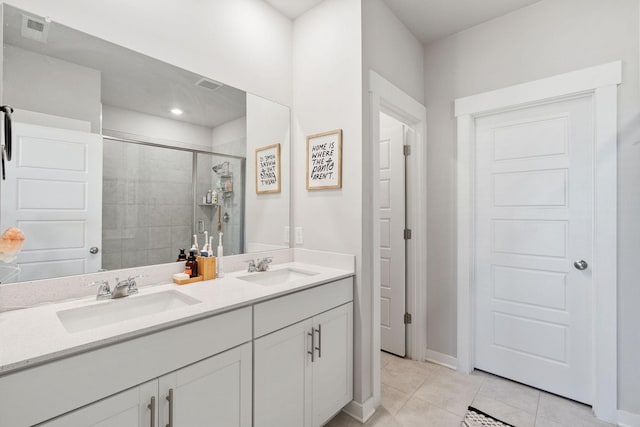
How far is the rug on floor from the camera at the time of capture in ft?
6.00

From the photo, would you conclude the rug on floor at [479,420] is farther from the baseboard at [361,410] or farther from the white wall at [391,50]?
the white wall at [391,50]

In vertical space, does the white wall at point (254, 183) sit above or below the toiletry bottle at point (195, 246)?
above

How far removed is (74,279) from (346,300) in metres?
1.41

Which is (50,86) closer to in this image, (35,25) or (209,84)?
(35,25)

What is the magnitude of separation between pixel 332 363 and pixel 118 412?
111cm

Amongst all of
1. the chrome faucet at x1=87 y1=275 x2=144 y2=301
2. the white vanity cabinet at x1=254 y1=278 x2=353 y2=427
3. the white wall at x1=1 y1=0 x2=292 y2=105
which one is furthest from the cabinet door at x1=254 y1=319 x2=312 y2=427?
the white wall at x1=1 y1=0 x2=292 y2=105

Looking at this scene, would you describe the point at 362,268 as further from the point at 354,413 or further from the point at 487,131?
the point at 487,131

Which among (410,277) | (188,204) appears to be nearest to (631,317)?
(410,277)

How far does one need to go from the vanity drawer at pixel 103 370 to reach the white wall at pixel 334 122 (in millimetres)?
977

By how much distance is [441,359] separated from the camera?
2.58 meters

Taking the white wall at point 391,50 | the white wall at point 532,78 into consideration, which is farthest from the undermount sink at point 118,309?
the white wall at point 532,78

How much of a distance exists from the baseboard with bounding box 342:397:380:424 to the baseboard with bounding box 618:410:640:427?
1.50 metres

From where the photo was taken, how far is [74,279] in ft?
4.40

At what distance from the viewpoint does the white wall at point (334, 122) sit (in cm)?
193
